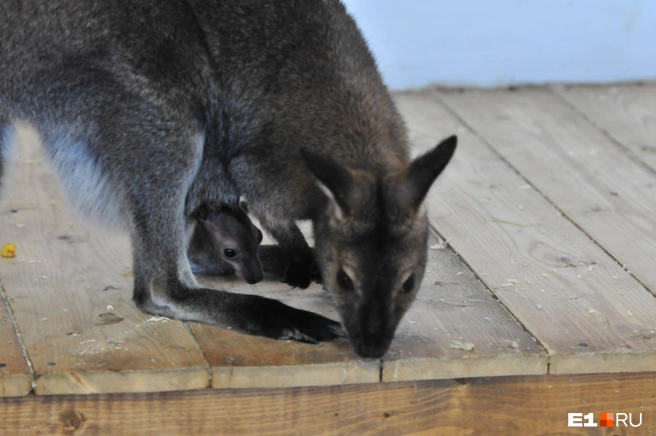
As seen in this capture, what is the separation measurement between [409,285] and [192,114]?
0.73 meters

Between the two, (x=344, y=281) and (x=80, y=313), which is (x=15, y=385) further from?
(x=344, y=281)

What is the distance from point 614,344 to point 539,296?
35 centimetres

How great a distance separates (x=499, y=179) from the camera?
4082 millimetres

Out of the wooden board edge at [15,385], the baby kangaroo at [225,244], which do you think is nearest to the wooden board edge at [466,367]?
the baby kangaroo at [225,244]

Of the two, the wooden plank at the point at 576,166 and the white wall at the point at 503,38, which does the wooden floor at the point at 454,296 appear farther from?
the white wall at the point at 503,38

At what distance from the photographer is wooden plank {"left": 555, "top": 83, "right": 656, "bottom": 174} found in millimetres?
4516

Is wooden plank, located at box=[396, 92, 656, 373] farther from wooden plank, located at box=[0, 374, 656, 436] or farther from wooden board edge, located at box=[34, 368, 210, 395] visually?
wooden board edge, located at box=[34, 368, 210, 395]

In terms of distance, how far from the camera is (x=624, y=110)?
4891 millimetres

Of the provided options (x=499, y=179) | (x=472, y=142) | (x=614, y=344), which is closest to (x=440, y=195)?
(x=499, y=179)

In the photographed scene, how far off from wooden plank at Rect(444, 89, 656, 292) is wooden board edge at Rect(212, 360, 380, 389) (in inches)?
40.3

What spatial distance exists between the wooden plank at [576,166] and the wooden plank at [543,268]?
0.07 m

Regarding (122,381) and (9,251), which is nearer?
(122,381)

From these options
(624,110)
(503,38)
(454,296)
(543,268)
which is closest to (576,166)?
(624,110)

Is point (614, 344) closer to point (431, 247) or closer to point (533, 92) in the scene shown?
point (431, 247)
